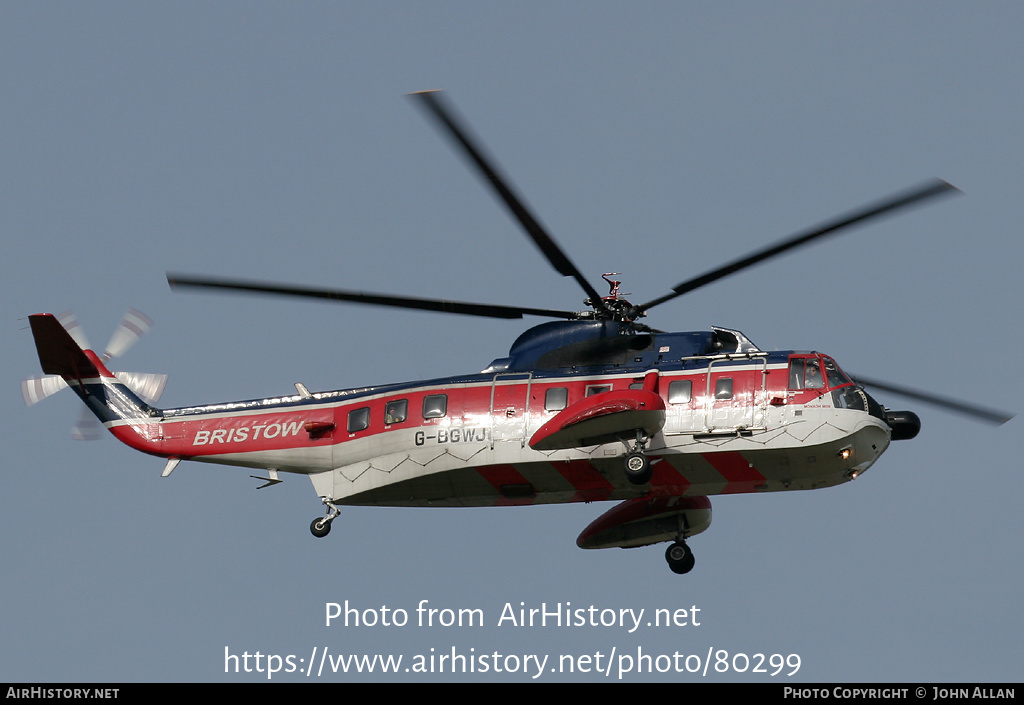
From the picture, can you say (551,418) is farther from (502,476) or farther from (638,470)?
(638,470)

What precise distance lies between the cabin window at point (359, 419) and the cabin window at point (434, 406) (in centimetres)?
125

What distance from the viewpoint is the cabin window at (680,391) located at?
2562cm

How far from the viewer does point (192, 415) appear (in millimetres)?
29031

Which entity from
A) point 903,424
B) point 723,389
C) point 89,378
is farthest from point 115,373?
point 903,424

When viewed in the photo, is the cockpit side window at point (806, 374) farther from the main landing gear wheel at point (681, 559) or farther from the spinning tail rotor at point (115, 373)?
the spinning tail rotor at point (115, 373)

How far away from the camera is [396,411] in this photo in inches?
1077

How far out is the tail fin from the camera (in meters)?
29.5

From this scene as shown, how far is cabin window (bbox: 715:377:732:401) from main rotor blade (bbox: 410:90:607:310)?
273 cm

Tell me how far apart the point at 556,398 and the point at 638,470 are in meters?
2.21

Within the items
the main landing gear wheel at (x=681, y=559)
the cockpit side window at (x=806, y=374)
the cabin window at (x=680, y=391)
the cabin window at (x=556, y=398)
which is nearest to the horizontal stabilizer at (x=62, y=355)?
the cabin window at (x=556, y=398)

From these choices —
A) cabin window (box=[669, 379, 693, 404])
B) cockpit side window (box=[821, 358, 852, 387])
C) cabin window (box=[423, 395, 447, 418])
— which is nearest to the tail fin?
→ cabin window (box=[423, 395, 447, 418])

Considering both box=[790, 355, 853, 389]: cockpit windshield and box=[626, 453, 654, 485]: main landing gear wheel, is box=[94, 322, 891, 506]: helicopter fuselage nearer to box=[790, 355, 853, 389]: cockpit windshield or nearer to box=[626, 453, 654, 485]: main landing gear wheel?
box=[790, 355, 853, 389]: cockpit windshield
